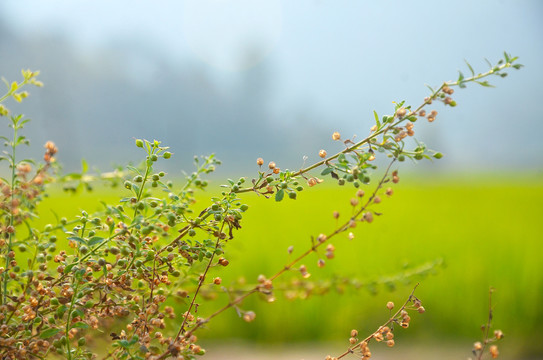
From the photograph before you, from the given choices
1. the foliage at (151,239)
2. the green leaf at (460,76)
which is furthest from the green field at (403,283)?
the green leaf at (460,76)

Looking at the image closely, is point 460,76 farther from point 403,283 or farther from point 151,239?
point 403,283

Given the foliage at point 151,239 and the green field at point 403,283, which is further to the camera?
the green field at point 403,283

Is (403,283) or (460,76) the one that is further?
(403,283)

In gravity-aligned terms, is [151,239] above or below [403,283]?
below

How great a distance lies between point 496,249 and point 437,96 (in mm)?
2645

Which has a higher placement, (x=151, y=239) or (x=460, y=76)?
(x=460, y=76)

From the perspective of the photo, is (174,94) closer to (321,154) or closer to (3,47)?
(3,47)

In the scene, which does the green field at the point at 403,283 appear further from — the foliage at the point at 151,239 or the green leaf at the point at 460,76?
the green leaf at the point at 460,76

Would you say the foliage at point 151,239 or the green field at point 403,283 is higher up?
the green field at point 403,283

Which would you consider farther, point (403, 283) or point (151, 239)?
point (403, 283)

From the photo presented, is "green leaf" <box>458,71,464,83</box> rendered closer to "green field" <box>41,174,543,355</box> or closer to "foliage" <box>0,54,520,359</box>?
"foliage" <box>0,54,520,359</box>

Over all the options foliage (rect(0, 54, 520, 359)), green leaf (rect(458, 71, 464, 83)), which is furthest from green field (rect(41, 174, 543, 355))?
green leaf (rect(458, 71, 464, 83))

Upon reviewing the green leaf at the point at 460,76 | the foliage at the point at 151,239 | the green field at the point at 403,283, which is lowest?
the foliage at the point at 151,239

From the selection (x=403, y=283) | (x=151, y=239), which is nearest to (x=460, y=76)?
(x=151, y=239)
